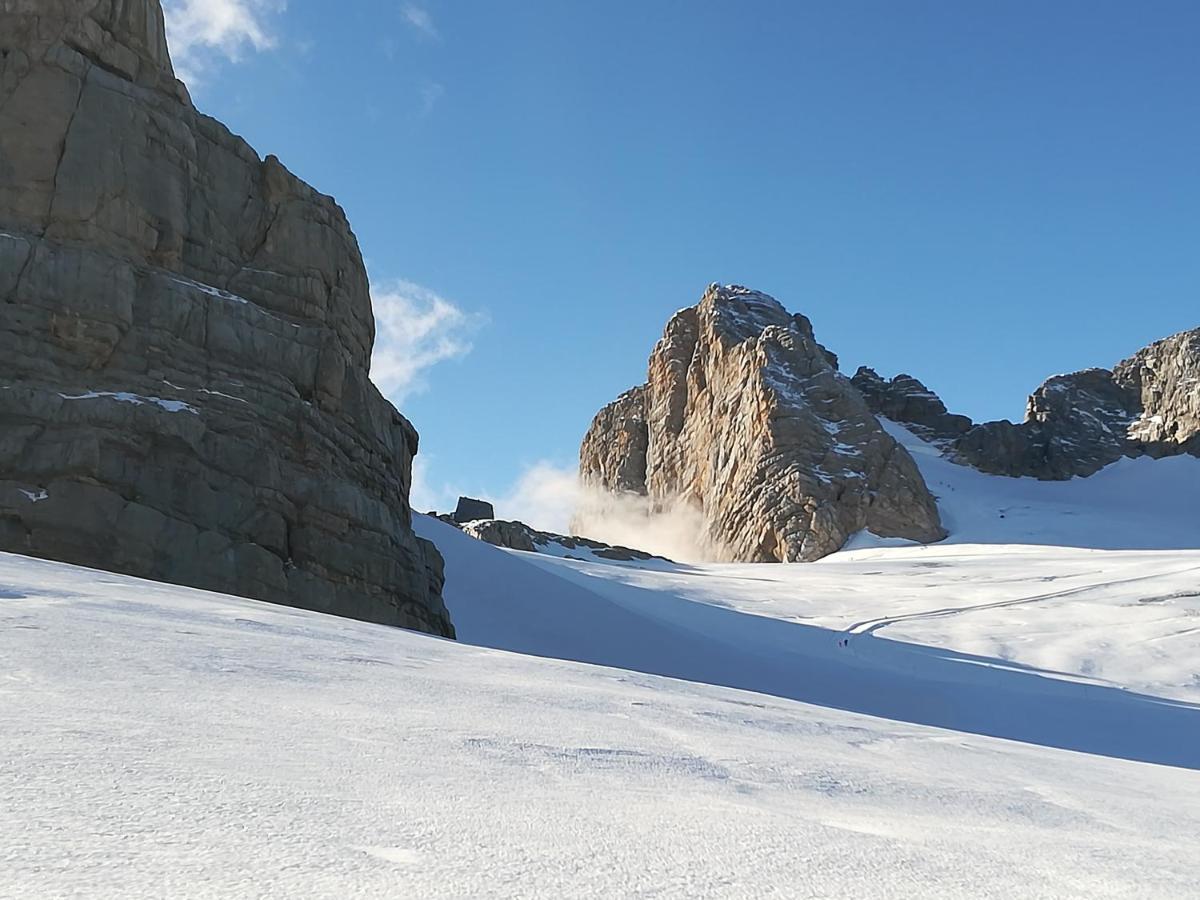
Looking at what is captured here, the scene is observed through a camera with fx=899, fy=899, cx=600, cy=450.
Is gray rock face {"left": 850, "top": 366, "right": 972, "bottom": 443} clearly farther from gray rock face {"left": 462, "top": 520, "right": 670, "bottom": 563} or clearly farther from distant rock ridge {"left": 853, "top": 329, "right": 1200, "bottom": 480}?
gray rock face {"left": 462, "top": 520, "right": 670, "bottom": 563}

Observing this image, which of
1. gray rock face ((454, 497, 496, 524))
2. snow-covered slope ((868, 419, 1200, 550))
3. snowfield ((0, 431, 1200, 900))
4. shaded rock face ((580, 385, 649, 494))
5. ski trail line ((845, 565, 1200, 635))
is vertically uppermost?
shaded rock face ((580, 385, 649, 494))

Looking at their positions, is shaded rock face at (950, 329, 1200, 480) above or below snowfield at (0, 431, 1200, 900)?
above

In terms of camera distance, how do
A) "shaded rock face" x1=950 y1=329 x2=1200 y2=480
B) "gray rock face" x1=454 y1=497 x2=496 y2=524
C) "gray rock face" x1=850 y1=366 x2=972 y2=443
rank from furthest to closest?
"gray rock face" x1=850 y1=366 x2=972 y2=443 → "shaded rock face" x1=950 y1=329 x2=1200 y2=480 → "gray rock face" x1=454 y1=497 x2=496 y2=524

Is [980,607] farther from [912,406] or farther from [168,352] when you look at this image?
[912,406]

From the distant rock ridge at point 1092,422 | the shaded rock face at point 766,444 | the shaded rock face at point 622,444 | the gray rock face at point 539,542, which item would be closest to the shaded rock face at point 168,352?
the gray rock face at point 539,542

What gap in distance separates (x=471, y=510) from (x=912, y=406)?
61.8 m

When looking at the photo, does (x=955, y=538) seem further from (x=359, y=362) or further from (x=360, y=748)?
(x=360, y=748)

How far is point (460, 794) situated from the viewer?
3285mm

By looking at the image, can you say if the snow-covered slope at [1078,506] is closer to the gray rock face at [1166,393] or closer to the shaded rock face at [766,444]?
the gray rock face at [1166,393]

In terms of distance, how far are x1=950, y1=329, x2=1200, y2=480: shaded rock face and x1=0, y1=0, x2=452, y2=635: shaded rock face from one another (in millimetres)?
82745

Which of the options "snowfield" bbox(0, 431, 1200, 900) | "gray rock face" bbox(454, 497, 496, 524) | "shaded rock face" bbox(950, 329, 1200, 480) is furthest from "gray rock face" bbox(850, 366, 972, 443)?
"snowfield" bbox(0, 431, 1200, 900)

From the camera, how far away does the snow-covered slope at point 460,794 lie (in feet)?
7.86

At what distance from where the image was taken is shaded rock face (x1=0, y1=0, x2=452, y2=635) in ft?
51.9

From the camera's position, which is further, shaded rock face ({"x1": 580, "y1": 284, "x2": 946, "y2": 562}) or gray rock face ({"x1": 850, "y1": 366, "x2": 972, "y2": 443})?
gray rock face ({"x1": 850, "y1": 366, "x2": 972, "y2": 443})
